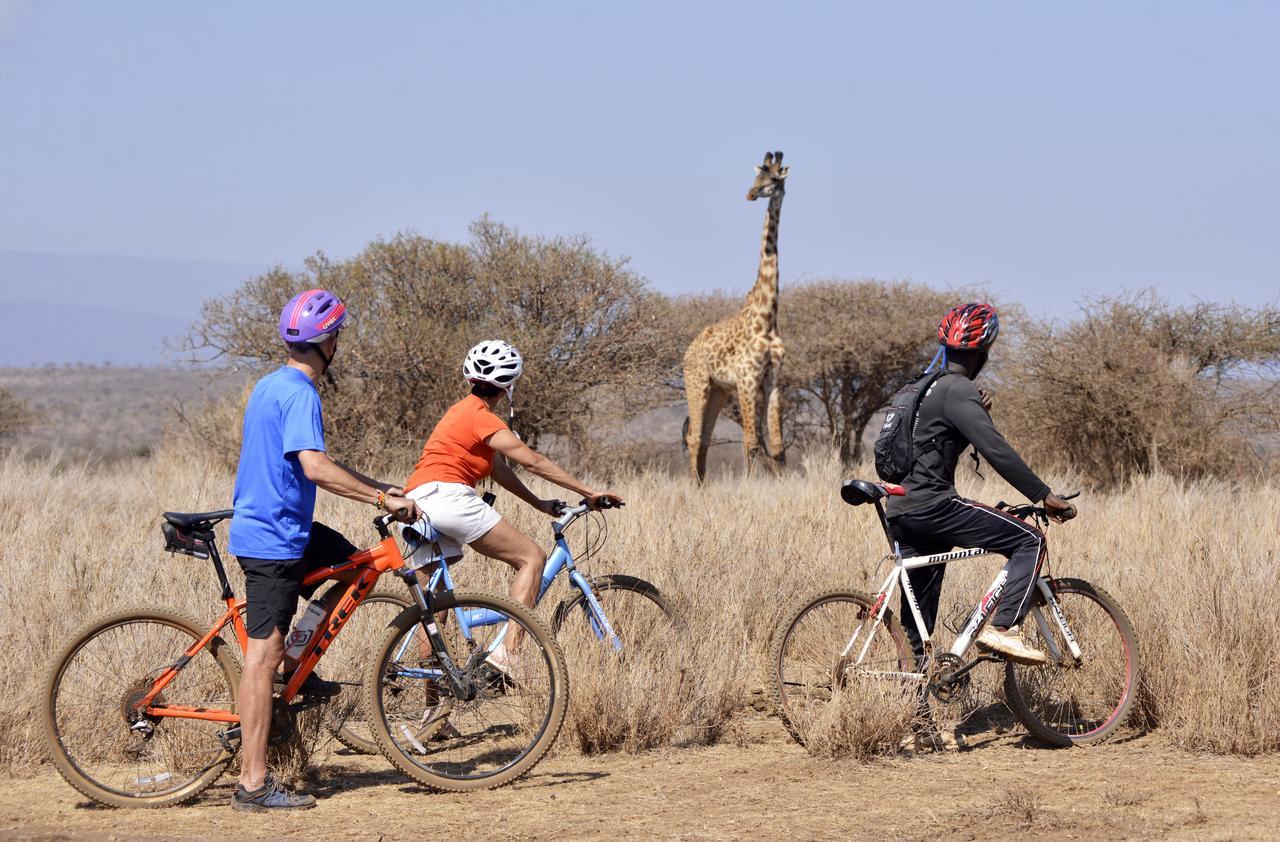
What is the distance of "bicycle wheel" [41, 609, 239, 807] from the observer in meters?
5.75

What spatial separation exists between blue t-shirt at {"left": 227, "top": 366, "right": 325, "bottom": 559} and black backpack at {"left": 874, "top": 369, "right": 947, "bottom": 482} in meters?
2.62

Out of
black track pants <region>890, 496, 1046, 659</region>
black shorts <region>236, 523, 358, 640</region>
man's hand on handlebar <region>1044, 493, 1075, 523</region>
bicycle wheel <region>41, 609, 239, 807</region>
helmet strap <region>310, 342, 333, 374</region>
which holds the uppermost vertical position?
helmet strap <region>310, 342, 333, 374</region>

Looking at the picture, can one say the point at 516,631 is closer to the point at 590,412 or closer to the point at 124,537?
the point at 124,537

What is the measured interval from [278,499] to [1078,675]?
4072mm

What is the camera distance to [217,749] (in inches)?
237

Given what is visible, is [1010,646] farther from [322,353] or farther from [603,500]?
[322,353]

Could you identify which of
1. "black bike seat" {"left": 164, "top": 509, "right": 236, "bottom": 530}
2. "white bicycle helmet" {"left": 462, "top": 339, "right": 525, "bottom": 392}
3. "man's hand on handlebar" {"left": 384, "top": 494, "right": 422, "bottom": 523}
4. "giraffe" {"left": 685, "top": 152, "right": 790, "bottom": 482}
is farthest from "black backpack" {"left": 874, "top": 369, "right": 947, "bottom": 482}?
"giraffe" {"left": 685, "top": 152, "right": 790, "bottom": 482}

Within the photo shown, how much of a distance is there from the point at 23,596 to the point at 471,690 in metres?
3.42

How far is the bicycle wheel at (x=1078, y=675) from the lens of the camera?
6824 millimetres

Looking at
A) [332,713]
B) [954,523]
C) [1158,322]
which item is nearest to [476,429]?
[332,713]

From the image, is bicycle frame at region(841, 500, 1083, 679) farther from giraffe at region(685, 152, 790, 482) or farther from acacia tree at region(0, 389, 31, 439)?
acacia tree at region(0, 389, 31, 439)

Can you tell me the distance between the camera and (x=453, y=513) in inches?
256

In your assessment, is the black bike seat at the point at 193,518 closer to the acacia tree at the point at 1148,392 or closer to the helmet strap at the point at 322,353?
the helmet strap at the point at 322,353

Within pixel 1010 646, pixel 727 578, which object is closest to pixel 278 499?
pixel 1010 646
